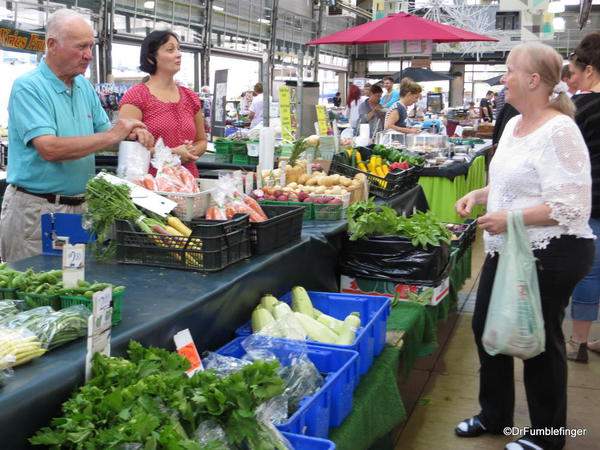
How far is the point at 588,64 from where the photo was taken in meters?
3.77

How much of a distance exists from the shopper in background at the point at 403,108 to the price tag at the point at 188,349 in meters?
7.18

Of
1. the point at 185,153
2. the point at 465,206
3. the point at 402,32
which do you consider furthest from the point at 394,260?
the point at 402,32

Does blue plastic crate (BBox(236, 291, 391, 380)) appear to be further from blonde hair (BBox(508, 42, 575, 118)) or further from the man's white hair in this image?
the man's white hair

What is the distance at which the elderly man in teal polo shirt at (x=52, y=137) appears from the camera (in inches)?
109

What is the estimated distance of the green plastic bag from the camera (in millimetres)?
2574

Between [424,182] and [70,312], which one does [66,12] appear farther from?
[424,182]

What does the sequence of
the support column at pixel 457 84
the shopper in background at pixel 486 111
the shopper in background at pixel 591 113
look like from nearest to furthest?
1. the shopper in background at pixel 591 113
2. the shopper in background at pixel 486 111
3. the support column at pixel 457 84

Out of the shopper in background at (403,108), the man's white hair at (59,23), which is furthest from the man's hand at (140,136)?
the shopper in background at (403,108)

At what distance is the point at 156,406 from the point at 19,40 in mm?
7826

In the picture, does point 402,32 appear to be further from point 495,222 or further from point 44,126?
point 44,126

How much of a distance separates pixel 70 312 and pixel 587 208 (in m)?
1.93

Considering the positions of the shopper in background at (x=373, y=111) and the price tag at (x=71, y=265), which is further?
the shopper in background at (x=373, y=111)

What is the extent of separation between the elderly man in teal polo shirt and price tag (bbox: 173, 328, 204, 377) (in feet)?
3.64

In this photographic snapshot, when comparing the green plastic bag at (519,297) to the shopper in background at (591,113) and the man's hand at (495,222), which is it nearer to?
the man's hand at (495,222)
